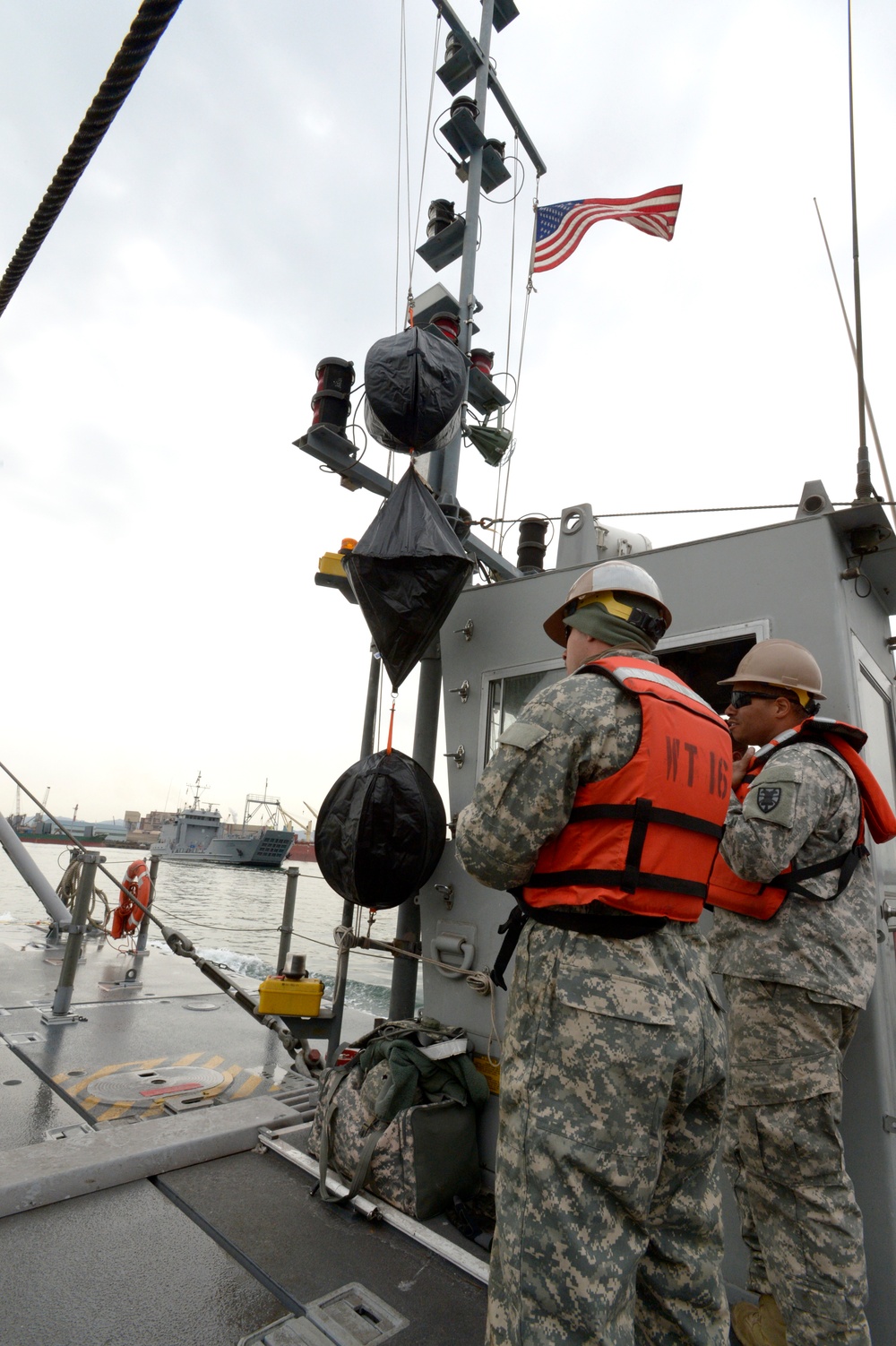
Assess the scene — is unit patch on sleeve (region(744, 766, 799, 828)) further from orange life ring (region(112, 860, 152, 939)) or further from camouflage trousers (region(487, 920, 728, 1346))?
orange life ring (region(112, 860, 152, 939))

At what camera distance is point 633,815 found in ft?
4.92

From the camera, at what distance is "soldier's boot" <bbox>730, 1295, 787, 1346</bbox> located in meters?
1.96

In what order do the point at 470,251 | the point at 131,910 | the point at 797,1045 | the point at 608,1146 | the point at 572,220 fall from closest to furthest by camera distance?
1. the point at 608,1146
2. the point at 797,1045
3. the point at 470,251
4. the point at 572,220
5. the point at 131,910

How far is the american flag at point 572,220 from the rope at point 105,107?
4.81 metres

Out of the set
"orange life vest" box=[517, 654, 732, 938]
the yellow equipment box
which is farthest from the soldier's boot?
the yellow equipment box

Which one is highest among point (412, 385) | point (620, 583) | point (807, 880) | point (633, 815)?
point (412, 385)

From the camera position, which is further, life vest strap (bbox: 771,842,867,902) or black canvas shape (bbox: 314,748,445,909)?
black canvas shape (bbox: 314,748,445,909)

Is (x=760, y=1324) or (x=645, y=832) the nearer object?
(x=645, y=832)

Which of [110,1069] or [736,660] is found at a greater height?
[736,660]

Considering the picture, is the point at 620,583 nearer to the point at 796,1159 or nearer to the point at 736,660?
the point at 796,1159

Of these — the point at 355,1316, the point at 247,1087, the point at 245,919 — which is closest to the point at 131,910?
the point at 247,1087

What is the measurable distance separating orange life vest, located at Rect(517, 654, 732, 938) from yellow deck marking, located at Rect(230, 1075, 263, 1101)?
127 inches

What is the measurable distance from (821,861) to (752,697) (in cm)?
54

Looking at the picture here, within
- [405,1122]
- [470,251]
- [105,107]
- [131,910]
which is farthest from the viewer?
[131,910]
